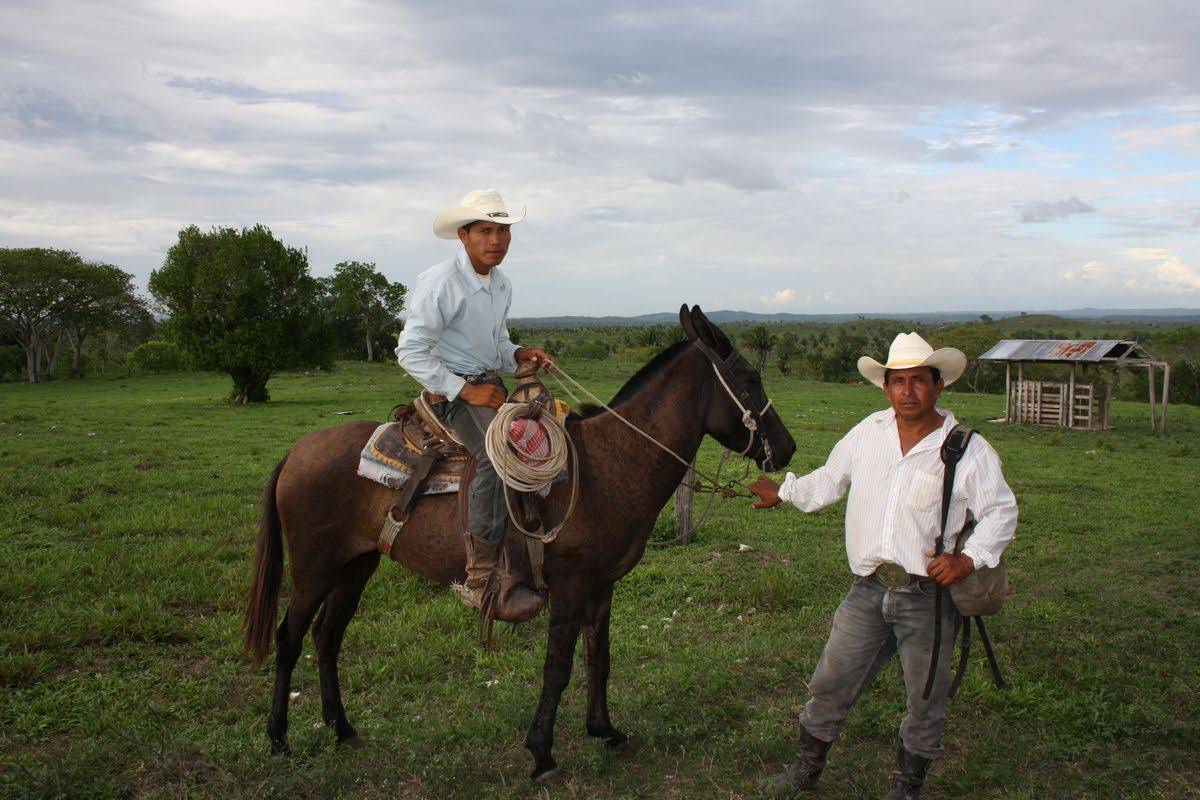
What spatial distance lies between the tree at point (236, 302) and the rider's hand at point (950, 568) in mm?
27128

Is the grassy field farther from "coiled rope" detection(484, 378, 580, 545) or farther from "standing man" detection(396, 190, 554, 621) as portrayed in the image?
"coiled rope" detection(484, 378, 580, 545)

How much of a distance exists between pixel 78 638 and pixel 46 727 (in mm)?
1228

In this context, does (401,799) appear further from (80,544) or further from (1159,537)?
(1159,537)

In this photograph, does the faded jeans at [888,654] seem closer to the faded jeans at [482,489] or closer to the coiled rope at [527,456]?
the coiled rope at [527,456]

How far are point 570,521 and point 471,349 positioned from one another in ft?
3.81

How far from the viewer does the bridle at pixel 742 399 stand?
431 centimetres

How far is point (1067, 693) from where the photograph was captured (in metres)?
5.11

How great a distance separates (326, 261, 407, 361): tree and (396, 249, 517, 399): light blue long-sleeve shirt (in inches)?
2017

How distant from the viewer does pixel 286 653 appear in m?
4.76

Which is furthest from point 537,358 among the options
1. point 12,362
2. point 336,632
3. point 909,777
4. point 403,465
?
point 12,362

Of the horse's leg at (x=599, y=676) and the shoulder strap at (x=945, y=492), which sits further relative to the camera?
the horse's leg at (x=599, y=676)

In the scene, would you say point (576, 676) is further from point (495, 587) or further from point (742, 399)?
point (742, 399)

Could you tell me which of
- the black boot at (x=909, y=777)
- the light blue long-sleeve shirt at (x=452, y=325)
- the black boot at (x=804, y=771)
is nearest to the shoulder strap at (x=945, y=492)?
the black boot at (x=909, y=777)

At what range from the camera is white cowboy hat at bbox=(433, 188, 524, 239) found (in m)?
4.31
